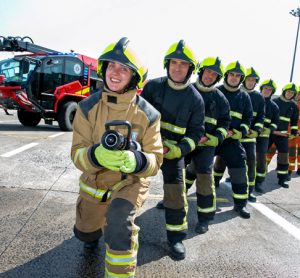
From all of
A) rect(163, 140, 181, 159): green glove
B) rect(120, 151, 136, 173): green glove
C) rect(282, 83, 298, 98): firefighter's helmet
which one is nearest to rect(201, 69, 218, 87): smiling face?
rect(163, 140, 181, 159): green glove

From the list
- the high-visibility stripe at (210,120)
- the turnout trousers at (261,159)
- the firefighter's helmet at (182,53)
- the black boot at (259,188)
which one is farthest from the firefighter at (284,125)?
the firefighter's helmet at (182,53)

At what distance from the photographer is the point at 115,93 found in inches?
90.5

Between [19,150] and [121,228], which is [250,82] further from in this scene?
[19,150]

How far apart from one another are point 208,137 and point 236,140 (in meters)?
0.81

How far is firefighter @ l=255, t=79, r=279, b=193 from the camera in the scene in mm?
5684

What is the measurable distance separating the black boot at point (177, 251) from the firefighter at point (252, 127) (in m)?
2.34

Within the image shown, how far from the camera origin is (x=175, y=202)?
9.68 ft

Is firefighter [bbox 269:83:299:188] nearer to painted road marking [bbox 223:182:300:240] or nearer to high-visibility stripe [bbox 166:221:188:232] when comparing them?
painted road marking [bbox 223:182:300:240]

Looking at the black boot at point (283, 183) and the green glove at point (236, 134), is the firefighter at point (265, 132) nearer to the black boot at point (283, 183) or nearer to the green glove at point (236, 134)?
the black boot at point (283, 183)

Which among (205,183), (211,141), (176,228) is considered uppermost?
(211,141)

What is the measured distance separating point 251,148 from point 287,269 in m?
2.28

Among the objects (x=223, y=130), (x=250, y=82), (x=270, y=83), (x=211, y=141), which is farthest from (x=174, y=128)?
(x=270, y=83)

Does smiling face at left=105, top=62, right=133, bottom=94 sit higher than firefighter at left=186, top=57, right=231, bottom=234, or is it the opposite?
smiling face at left=105, top=62, right=133, bottom=94

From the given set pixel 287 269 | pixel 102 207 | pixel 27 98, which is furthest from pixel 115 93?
pixel 27 98
